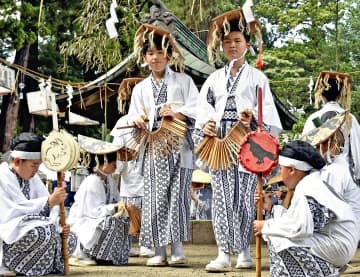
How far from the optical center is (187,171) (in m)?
6.70

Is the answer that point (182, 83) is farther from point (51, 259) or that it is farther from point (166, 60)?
point (51, 259)

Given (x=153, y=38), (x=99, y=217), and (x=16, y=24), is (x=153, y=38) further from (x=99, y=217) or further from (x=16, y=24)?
(x=16, y=24)

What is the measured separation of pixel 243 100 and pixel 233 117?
157 millimetres

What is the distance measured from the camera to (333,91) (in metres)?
6.58

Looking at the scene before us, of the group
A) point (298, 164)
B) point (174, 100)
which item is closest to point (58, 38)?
point (174, 100)

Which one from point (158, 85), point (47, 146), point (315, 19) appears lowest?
point (47, 146)

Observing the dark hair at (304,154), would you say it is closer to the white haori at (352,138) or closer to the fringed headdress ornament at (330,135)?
the fringed headdress ornament at (330,135)

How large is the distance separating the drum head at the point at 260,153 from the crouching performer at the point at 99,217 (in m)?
2.03

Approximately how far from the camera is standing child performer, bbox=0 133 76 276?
218 inches

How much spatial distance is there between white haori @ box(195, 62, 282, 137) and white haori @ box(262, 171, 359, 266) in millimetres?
1690

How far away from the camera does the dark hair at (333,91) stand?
6.56 m

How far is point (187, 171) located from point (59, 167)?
1.45m

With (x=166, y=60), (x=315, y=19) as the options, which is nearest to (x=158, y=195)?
(x=166, y=60)

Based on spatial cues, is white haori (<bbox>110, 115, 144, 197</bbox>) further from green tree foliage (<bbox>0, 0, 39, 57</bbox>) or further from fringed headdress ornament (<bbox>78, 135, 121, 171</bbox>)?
green tree foliage (<bbox>0, 0, 39, 57</bbox>)
